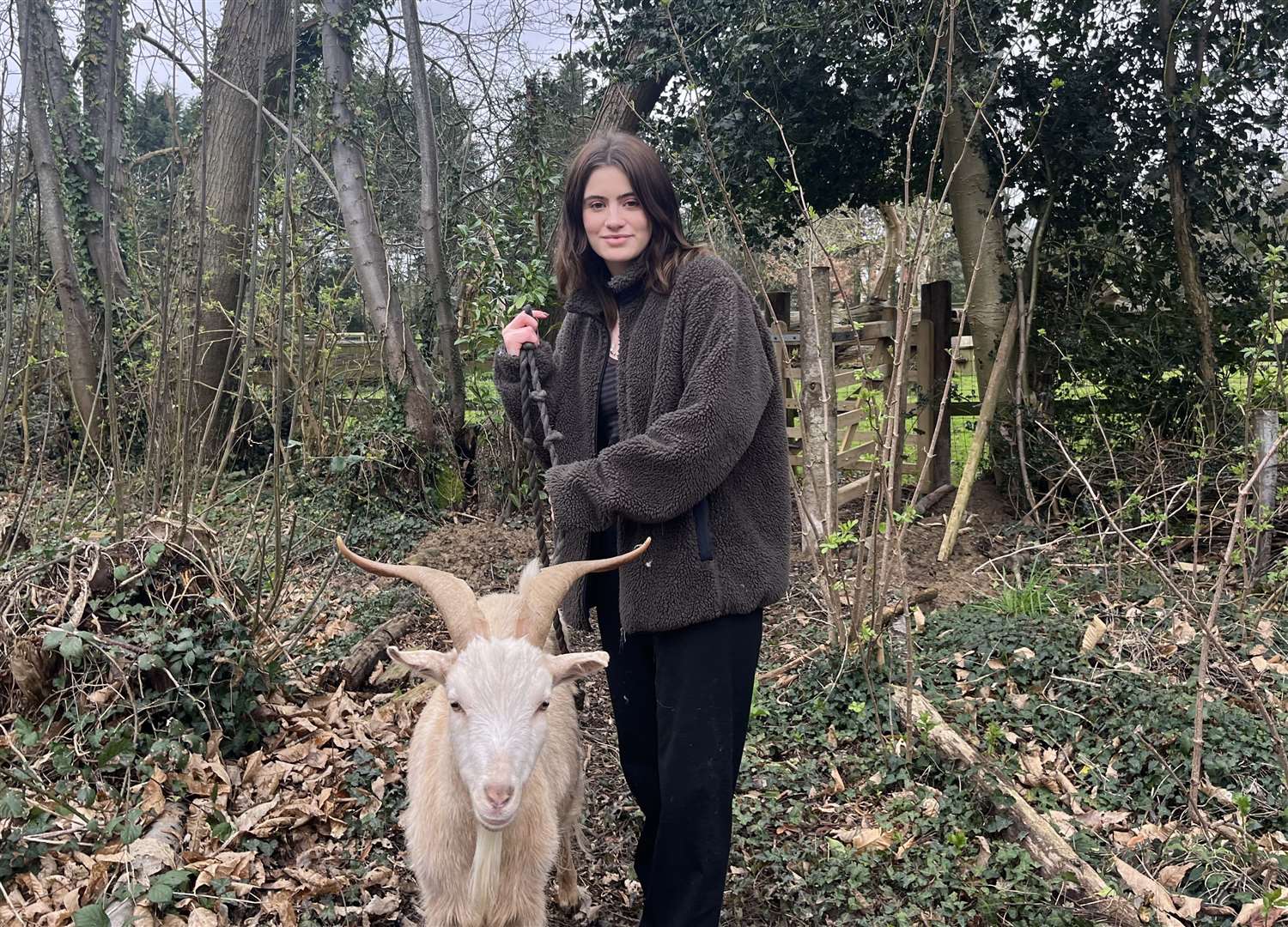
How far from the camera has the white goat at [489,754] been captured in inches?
89.1

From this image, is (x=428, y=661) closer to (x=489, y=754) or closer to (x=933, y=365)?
(x=489, y=754)

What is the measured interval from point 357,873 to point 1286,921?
3134 millimetres

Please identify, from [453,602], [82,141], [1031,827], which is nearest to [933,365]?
[1031,827]

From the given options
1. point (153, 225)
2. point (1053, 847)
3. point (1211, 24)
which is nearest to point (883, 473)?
point (1053, 847)

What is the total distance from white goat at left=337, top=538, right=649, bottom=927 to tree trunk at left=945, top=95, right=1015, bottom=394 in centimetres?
527

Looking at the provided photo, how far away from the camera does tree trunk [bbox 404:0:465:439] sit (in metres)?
6.89

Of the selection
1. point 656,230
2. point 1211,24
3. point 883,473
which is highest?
point 1211,24

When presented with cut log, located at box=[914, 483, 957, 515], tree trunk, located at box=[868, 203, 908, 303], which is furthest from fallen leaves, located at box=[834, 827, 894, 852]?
tree trunk, located at box=[868, 203, 908, 303]

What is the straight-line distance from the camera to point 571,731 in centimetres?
330

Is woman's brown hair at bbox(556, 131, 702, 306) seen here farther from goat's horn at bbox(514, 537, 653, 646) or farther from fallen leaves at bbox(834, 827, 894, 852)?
fallen leaves at bbox(834, 827, 894, 852)

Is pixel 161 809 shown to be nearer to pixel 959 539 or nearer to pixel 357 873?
pixel 357 873

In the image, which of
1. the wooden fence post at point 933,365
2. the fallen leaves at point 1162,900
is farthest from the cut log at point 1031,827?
the wooden fence post at point 933,365

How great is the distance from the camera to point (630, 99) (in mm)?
6918

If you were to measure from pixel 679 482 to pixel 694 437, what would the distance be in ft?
0.41
